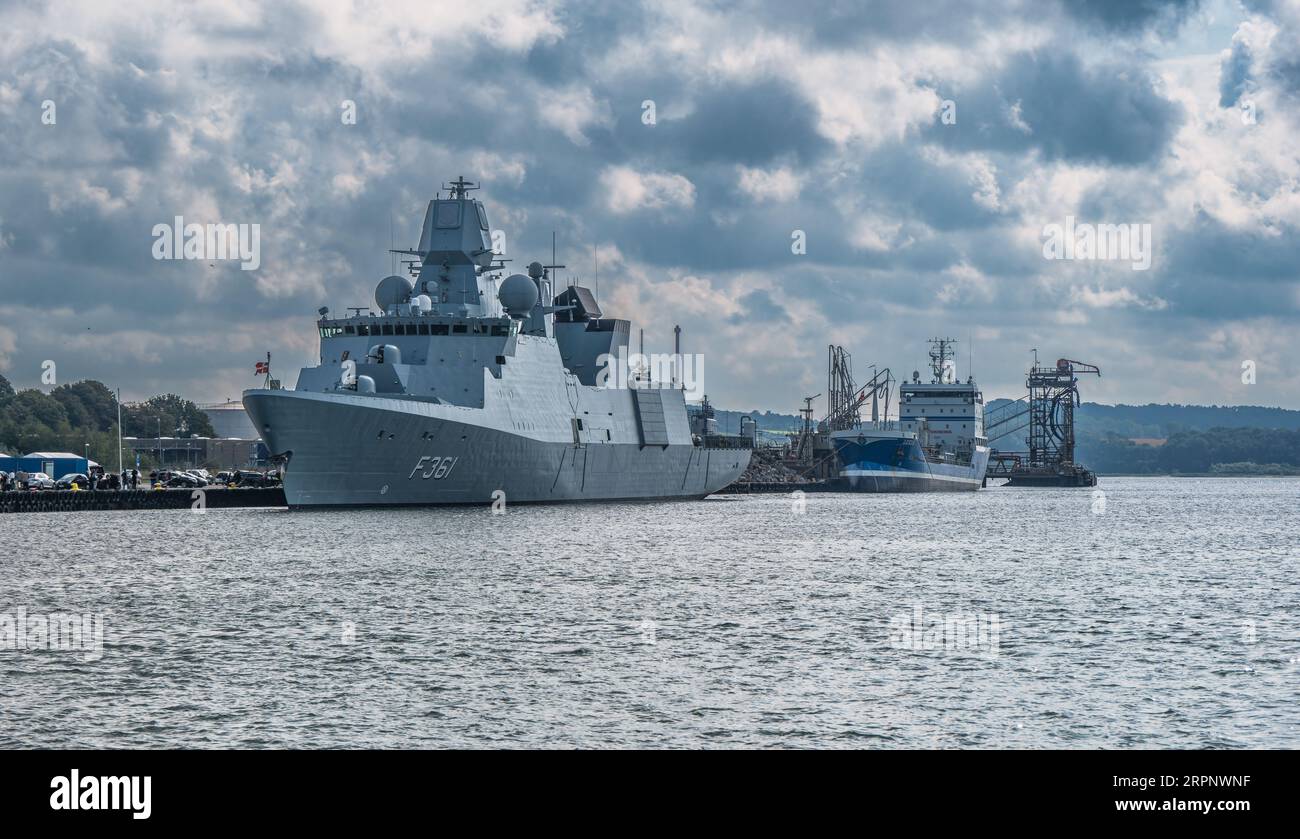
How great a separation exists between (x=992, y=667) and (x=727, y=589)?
13.0 metres

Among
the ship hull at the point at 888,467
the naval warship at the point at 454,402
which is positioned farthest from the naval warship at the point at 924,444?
the naval warship at the point at 454,402

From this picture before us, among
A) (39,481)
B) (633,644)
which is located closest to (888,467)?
(39,481)

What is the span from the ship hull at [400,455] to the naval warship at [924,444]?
62968 mm

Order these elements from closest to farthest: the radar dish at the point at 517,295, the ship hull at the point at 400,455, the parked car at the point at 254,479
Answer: the ship hull at the point at 400,455 < the radar dish at the point at 517,295 < the parked car at the point at 254,479

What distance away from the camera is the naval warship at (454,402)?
2395 inches

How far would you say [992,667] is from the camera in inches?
990

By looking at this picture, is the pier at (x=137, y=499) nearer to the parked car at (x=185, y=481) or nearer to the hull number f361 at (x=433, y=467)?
the parked car at (x=185, y=481)

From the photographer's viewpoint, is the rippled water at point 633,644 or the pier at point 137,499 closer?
the rippled water at point 633,644

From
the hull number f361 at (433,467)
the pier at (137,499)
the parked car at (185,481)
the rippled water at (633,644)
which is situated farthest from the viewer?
the parked car at (185,481)

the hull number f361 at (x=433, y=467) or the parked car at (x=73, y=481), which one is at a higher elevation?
the hull number f361 at (x=433, y=467)

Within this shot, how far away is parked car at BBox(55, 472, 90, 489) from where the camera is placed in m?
92.6

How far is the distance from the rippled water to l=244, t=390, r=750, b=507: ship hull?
5.90m

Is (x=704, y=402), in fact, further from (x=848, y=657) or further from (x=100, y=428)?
(x=100, y=428)
